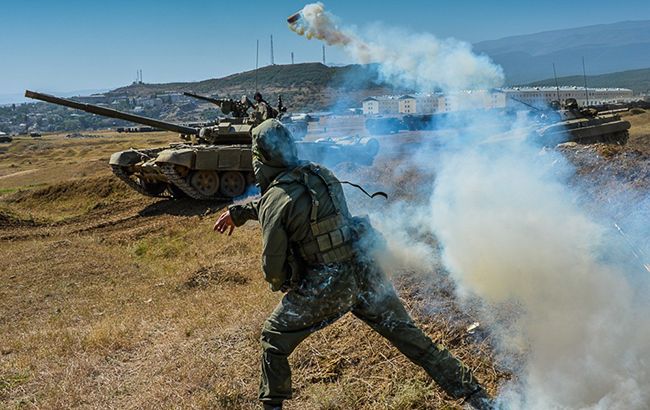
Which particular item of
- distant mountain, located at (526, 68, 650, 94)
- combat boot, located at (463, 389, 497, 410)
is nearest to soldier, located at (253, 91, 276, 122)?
combat boot, located at (463, 389, 497, 410)

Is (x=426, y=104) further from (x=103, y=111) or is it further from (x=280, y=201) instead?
(x=280, y=201)

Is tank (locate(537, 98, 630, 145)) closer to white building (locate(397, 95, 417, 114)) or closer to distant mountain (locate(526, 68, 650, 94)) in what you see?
white building (locate(397, 95, 417, 114))

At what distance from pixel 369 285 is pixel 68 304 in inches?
231

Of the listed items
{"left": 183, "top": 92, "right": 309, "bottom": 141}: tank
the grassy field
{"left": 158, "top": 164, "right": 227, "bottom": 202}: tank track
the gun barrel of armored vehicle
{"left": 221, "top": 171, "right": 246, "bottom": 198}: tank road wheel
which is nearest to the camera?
the grassy field

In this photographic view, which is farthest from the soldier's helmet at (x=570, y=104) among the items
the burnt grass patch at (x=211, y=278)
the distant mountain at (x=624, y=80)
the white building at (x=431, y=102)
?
the distant mountain at (x=624, y=80)

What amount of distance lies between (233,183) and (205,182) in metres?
0.75

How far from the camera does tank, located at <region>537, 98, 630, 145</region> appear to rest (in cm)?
1628

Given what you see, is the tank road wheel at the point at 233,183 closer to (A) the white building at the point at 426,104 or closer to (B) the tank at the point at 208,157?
(B) the tank at the point at 208,157

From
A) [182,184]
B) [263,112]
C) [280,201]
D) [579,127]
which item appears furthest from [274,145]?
[579,127]

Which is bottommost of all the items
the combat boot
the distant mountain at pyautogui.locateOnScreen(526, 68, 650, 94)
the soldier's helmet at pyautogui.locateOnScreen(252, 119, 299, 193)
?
the combat boot

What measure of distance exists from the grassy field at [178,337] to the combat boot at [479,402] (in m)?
0.13

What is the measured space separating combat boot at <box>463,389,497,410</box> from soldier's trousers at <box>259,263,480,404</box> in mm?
47

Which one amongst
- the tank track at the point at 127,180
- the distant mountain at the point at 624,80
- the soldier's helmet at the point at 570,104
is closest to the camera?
the tank track at the point at 127,180

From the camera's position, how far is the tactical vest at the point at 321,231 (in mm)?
4156
